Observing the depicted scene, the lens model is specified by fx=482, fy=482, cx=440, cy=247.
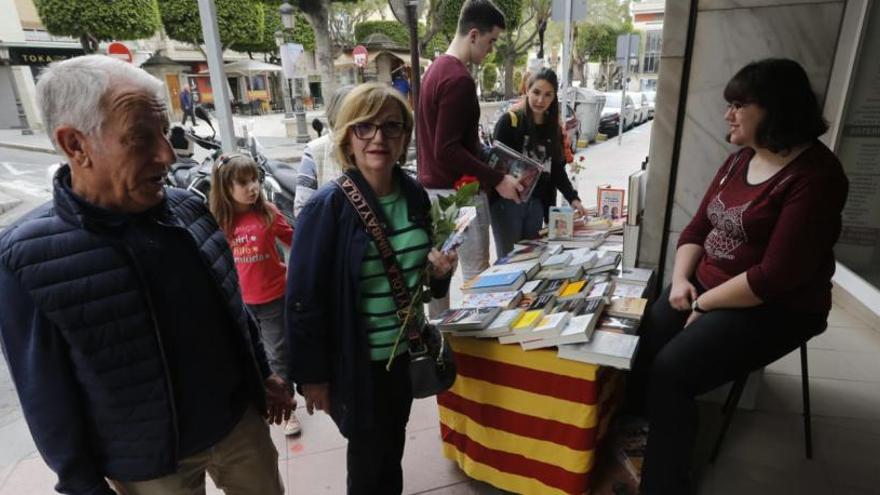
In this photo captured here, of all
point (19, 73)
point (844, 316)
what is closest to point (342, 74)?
point (19, 73)

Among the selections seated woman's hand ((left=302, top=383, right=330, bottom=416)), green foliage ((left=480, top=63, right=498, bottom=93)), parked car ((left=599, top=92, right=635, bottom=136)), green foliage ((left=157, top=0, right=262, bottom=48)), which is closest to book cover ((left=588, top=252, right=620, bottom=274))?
seated woman's hand ((left=302, top=383, right=330, bottom=416))

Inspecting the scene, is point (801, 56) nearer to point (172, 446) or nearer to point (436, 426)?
point (436, 426)

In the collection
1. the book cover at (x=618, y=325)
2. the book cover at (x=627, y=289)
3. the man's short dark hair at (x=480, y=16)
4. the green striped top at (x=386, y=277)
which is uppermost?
the man's short dark hair at (x=480, y=16)

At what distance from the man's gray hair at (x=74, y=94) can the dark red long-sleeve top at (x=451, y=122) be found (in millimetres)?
1793

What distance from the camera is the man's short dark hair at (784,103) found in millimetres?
1843

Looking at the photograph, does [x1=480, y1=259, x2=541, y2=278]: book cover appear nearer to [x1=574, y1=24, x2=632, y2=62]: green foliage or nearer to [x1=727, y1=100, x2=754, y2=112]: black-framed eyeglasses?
[x1=727, y1=100, x2=754, y2=112]: black-framed eyeglasses

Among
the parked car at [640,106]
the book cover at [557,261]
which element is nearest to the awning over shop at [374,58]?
the parked car at [640,106]

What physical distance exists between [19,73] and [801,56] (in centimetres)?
2784

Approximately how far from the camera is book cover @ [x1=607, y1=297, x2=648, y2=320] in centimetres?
216

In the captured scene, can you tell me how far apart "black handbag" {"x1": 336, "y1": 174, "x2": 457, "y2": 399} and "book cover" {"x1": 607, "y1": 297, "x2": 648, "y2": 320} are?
2.60ft

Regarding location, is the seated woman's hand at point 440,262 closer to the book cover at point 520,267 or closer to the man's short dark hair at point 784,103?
the book cover at point 520,267

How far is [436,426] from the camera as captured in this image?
2877mm

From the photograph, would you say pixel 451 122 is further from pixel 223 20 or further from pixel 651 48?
pixel 651 48

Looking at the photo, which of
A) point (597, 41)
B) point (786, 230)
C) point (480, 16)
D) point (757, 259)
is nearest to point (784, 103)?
point (786, 230)
